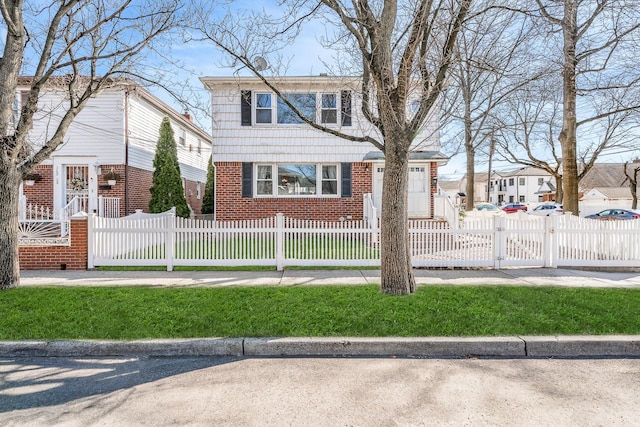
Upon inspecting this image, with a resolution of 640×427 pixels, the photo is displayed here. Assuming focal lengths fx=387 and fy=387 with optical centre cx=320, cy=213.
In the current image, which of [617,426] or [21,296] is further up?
[21,296]

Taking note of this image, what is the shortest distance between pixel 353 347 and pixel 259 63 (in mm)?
5546

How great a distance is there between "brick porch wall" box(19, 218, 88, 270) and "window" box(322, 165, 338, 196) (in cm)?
815

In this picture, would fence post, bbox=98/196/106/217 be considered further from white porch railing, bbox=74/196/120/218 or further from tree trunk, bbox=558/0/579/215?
tree trunk, bbox=558/0/579/215

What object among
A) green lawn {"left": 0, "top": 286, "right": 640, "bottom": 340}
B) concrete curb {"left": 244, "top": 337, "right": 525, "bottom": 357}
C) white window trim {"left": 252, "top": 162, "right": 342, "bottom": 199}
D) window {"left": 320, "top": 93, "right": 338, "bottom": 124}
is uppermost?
window {"left": 320, "top": 93, "right": 338, "bottom": 124}

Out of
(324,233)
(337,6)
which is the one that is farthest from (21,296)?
(337,6)

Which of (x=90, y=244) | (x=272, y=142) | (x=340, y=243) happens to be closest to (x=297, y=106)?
(x=272, y=142)

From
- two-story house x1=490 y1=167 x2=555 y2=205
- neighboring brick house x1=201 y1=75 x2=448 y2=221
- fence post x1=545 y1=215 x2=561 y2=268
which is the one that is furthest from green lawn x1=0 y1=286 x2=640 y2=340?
two-story house x1=490 y1=167 x2=555 y2=205

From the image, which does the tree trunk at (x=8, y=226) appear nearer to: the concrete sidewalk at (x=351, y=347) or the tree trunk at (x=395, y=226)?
the concrete sidewalk at (x=351, y=347)

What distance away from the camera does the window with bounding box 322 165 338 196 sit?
14.5 meters

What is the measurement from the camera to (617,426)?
308 centimetres

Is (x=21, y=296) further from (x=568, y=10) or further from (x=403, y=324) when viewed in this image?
(x=568, y=10)

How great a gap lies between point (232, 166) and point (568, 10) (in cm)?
1093

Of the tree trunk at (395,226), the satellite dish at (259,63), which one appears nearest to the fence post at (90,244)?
the satellite dish at (259,63)

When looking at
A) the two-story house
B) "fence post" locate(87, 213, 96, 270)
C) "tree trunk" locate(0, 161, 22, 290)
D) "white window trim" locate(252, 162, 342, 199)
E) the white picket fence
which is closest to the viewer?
"tree trunk" locate(0, 161, 22, 290)
